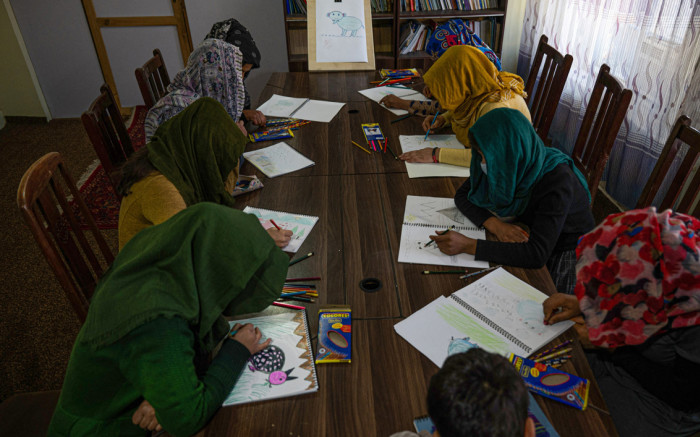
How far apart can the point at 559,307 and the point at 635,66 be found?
213 cm

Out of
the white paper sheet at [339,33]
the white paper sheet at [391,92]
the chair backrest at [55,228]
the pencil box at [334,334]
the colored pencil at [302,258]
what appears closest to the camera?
the pencil box at [334,334]

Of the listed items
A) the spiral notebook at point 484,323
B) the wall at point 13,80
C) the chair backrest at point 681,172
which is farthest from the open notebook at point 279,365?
the wall at point 13,80

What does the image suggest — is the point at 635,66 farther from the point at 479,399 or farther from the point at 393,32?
the point at 479,399

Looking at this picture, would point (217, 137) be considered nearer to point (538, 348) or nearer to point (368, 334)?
point (368, 334)

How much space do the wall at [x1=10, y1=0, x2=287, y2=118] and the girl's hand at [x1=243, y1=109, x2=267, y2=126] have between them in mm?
2056

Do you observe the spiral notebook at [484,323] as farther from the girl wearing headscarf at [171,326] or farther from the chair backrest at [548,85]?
the chair backrest at [548,85]

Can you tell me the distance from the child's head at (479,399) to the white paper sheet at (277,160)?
1.30 m

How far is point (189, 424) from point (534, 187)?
4.06 ft

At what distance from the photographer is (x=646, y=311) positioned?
1.07 m

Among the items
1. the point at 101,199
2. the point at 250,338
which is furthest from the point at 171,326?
the point at 101,199

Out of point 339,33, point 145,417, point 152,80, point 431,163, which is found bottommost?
point 145,417

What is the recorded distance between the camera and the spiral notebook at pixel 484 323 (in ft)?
3.56

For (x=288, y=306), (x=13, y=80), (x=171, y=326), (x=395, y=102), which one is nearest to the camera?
(x=171, y=326)

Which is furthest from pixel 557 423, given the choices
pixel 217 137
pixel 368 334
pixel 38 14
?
pixel 38 14
